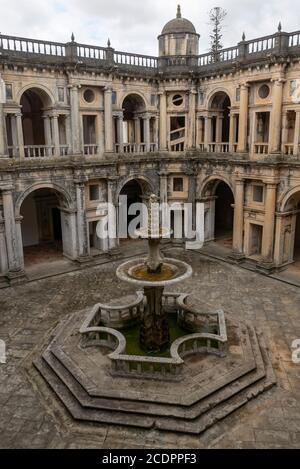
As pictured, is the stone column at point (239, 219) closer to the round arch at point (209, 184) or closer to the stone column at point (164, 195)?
the round arch at point (209, 184)

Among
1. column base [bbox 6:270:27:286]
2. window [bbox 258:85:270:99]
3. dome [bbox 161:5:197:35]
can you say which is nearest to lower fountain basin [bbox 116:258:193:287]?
column base [bbox 6:270:27:286]

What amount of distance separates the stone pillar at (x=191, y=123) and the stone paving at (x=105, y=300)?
8904 mm

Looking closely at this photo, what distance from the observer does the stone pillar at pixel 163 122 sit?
28438 mm

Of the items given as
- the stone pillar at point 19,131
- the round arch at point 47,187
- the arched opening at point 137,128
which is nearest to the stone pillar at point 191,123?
the arched opening at point 137,128

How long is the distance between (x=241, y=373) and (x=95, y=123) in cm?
1868

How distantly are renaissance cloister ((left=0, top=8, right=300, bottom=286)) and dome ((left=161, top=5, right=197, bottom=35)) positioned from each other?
106 millimetres

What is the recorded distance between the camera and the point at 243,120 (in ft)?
82.0

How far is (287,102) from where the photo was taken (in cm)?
2266

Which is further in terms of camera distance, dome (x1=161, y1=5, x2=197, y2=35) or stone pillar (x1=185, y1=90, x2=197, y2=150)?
stone pillar (x1=185, y1=90, x2=197, y2=150)

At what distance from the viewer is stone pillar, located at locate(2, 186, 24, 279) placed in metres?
22.7

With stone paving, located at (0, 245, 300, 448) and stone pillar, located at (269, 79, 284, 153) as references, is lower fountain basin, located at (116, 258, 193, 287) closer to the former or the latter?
stone paving, located at (0, 245, 300, 448)

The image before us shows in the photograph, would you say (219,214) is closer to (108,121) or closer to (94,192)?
(94,192)
